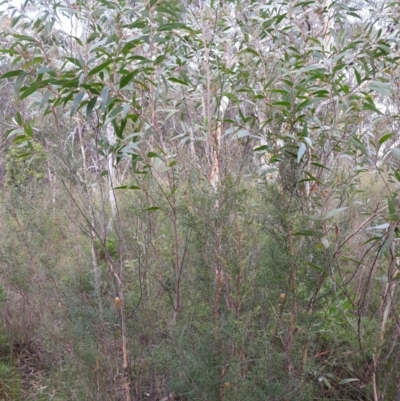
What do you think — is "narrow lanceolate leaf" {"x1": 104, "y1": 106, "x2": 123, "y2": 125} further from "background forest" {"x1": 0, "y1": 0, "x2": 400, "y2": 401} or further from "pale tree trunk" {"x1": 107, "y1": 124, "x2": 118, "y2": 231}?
"pale tree trunk" {"x1": 107, "y1": 124, "x2": 118, "y2": 231}

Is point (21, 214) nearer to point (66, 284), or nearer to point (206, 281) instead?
point (66, 284)

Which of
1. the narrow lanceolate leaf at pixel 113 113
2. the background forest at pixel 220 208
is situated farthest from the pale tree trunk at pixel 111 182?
the narrow lanceolate leaf at pixel 113 113

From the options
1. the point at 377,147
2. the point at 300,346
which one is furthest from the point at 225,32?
the point at 300,346

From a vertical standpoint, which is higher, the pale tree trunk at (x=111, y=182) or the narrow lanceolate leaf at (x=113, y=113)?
the narrow lanceolate leaf at (x=113, y=113)

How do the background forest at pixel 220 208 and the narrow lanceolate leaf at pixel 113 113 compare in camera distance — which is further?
the background forest at pixel 220 208

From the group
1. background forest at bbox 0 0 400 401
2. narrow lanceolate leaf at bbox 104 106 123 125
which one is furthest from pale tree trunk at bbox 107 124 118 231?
narrow lanceolate leaf at bbox 104 106 123 125

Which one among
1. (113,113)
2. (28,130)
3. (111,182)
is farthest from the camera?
(111,182)

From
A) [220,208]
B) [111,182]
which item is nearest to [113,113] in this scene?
[111,182]

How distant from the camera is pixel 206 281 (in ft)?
7.04

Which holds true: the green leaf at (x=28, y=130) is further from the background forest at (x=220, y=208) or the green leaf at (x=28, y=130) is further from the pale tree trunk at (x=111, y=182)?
the pale tree trunk at (x=111, y=182)

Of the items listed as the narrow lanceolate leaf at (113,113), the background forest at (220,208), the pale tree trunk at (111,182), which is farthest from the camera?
the pale tree trunk at (111,182)

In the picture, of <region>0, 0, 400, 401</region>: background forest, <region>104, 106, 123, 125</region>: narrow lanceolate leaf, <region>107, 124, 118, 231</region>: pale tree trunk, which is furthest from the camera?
<region>107, 124, 118, 231</region>: pale tree trunk

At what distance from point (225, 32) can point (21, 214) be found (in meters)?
2.02

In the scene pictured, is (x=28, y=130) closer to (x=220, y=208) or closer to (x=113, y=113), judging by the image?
(x=113, y=113)
